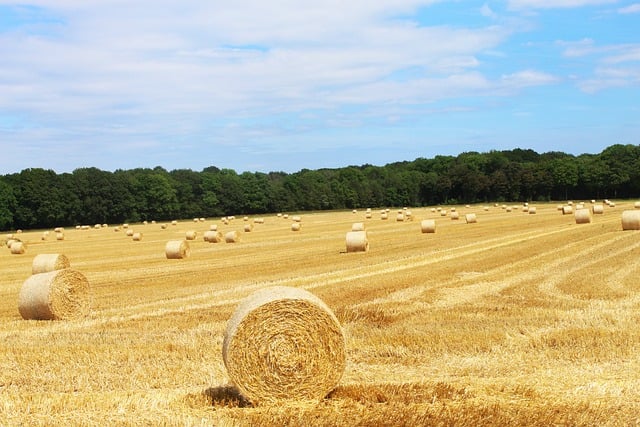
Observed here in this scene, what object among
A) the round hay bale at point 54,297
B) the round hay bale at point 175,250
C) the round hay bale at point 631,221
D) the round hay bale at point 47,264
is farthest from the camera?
the round hay bale at point 631,221

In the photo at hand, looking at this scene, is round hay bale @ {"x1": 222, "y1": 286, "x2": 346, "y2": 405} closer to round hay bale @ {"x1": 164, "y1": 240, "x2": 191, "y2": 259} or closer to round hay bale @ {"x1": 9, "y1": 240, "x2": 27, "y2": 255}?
round hay bale @ {"x1": 164, "y1": 240, "x2": 191, "y2": 259}

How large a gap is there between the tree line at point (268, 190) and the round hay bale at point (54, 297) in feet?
242

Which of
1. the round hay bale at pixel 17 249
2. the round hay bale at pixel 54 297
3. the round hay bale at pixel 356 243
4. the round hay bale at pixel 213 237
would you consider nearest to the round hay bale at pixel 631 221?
the round hay bale at pixel 356 243

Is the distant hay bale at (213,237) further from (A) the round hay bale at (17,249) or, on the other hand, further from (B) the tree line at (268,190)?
(B) the tree line at (268,190)

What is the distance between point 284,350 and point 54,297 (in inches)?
355

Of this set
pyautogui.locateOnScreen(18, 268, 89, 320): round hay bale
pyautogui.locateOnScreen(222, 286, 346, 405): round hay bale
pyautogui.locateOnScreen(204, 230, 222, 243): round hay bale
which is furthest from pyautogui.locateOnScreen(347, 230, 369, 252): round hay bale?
pyautogui.locateOnScreen(222, 286, 346, 405): round hay bale

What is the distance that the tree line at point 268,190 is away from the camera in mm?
91562

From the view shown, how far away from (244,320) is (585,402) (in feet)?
12.9

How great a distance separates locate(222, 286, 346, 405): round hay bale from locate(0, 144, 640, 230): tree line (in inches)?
3264

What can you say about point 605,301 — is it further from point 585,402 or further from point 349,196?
point 349,196

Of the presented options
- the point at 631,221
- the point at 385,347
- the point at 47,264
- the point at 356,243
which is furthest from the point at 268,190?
the point at 385,347

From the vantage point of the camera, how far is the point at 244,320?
31.0 ft

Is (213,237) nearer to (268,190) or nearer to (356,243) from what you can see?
(356,243)

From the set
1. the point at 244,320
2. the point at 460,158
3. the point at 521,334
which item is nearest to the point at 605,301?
the point at 521,334
